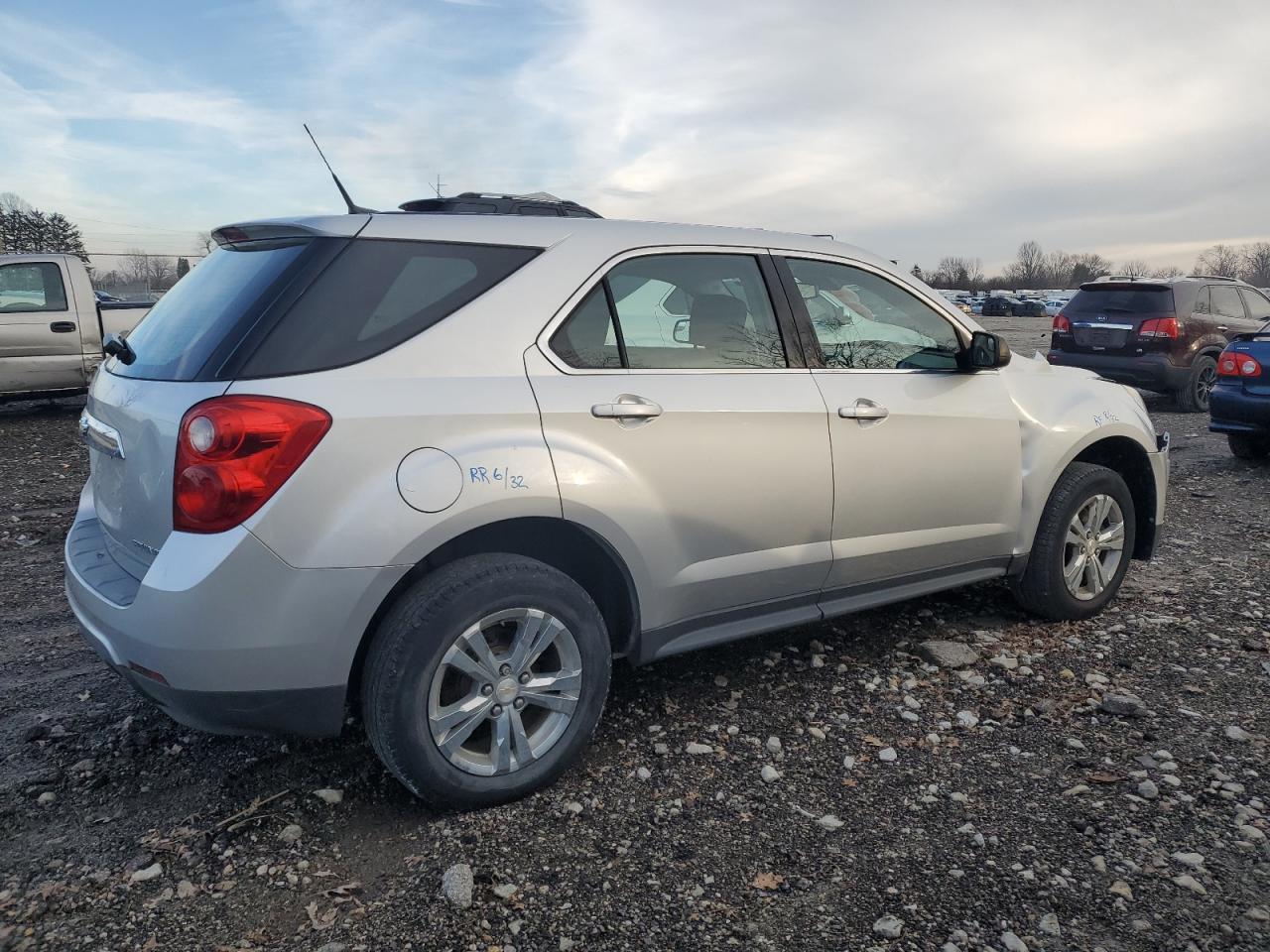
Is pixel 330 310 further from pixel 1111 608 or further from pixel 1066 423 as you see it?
pixel 1111 608

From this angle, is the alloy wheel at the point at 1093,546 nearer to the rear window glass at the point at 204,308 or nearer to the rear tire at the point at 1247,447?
the rear window glass at the point at 204,308

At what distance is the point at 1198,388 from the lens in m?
12.1

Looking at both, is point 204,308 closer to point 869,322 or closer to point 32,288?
point 869,322

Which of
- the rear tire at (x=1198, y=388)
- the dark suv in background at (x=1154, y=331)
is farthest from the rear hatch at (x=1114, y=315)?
the rear tire at (x=1198, y=388)

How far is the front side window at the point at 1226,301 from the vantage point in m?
12.3

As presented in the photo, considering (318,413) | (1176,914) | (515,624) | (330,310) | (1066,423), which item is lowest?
(1176,914)

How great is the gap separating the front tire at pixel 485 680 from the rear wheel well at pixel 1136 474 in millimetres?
2894

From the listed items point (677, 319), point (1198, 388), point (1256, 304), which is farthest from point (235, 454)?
point (1256, 304)

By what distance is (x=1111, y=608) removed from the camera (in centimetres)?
465

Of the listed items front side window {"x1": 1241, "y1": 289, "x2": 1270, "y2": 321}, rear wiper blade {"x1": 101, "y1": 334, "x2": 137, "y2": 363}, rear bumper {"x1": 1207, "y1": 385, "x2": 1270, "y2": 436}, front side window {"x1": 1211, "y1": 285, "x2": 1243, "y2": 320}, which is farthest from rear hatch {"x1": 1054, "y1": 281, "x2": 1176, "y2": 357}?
rear wiper blade {"x1": 101, "y1": 334, "x2": 137, "y2": 363}

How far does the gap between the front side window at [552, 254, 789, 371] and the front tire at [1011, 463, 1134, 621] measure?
65.4 inches

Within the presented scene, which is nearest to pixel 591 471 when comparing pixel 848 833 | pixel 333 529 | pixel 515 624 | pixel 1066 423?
pixel 515 624

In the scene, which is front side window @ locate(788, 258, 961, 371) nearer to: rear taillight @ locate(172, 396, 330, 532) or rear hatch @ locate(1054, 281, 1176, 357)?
rear taillight @ locate(172, 396, 330, 532)

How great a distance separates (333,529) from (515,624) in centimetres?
62
